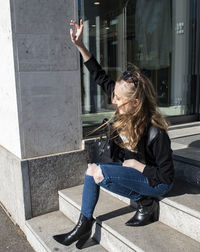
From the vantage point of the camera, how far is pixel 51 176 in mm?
3080

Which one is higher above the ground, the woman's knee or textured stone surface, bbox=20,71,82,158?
textured stone surface, bbox=20,71,82,158

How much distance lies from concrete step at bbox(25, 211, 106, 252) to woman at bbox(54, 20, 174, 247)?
0.41 feet

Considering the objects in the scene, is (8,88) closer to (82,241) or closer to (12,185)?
(12,185)

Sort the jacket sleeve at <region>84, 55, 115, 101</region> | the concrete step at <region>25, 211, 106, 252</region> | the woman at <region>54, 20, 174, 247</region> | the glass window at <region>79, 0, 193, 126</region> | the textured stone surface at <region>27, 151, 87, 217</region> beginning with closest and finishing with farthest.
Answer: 1. the woman at <region>54, 20, 174, 247</region>
2. the concrete step at <region>25, 211, 106, 252</region>
3. the jacket sleeve at <region>84, 55, 115, 101</region>
4. the textured stone surface at <region>27, 151, 87, 217</region>
5. the glass window at <region>79, 0, 193, 126</region>

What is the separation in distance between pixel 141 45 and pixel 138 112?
3.00 m

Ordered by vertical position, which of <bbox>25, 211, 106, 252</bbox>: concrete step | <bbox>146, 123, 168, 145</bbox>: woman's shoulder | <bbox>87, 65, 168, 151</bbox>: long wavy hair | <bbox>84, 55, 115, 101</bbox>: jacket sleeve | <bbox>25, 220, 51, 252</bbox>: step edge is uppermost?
<bbox>84, 55, 115, 101</bbox>: jacket sleeve

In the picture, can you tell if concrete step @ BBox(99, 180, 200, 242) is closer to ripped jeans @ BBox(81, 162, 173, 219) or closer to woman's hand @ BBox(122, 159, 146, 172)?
ripped jeans @ BBox(81, 162, 173, 219)

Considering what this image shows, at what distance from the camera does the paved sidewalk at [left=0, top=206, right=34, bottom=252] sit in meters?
2.84

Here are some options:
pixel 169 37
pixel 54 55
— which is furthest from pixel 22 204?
pixel 169 37

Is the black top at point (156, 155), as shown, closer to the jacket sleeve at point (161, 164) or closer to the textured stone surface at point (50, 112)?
the jacket sleeve at point (161, 164)

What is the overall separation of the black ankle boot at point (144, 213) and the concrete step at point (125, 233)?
42 mm

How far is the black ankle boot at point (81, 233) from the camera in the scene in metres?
2.31

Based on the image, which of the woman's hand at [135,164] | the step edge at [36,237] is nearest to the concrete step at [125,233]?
the step edge at [36,237]

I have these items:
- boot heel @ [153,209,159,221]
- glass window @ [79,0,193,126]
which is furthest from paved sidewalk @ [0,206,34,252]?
glass window @ [79,0,193,126]
